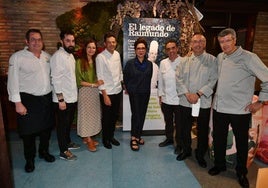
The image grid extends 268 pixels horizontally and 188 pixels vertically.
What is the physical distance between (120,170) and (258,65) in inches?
72.3

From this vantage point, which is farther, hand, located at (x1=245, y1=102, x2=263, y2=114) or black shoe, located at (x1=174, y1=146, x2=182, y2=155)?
black shoe, located at (x1=174, y1=146, x2=182, y2=155)

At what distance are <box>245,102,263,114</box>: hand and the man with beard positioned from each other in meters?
1.91

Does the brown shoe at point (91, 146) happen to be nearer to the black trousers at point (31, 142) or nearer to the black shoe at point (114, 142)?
the black shoe at point (114, 142)

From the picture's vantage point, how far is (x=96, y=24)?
14.0 feet

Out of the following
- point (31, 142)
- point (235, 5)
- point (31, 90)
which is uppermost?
point (235, 5)

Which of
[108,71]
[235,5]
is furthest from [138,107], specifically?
[235,5]

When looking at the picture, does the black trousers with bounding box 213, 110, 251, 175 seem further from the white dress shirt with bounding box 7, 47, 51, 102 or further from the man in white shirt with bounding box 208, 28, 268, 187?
the white dress shirt with bounding box 7, 47, 51, 102

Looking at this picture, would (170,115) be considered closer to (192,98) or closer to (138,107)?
(138,107)

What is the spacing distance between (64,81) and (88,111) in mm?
550

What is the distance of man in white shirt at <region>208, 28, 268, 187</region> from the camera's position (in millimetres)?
2061

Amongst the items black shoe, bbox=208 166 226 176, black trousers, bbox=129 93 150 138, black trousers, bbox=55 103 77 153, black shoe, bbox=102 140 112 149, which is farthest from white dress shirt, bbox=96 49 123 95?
black shoe, bbox=208 166 226 176

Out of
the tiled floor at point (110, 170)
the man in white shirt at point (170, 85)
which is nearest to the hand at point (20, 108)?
the tiled floor at point (110, 170)

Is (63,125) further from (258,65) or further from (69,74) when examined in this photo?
(258,65)

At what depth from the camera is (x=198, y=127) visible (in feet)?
8.56
